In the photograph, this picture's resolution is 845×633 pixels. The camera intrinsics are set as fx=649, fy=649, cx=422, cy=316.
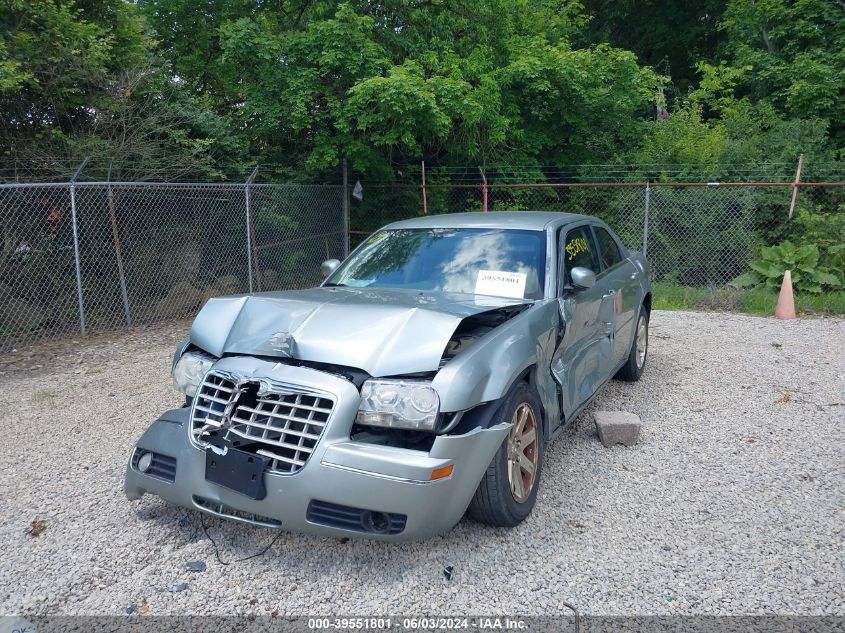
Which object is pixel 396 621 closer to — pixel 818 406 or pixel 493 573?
pixel 493 573

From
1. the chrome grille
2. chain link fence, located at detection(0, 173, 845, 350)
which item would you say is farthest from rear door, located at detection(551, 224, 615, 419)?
chain link fence, located at detection(0, 173, 845, 350)

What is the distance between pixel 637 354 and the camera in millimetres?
6230

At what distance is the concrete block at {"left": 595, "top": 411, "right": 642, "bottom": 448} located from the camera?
4633mm

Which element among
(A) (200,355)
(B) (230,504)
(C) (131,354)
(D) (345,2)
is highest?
(D) (345,2)

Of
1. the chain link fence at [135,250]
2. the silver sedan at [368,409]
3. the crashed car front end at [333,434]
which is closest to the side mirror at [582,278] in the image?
the silver sedan at [368,409]

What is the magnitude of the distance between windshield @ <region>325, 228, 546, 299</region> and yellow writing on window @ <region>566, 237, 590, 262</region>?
30 cm

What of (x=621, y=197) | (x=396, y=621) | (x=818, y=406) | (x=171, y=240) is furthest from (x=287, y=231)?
(x=396, y=621)

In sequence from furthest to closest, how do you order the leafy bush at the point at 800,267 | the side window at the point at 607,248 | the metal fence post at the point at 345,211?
the metal fence post at the point at 345,211 < the leafy bush at the point at 800,267 < the side window at the point at 607,248

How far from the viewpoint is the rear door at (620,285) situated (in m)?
5.27

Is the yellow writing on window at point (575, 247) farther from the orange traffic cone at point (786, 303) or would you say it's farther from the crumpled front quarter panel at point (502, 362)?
the orange traffic cone at point (786, 303)

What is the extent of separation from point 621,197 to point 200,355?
1006 cm

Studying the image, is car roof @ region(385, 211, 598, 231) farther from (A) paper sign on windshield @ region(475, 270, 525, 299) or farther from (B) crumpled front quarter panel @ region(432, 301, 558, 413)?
(B) crumpled front quarter panel @ region(432, 301, 558, 413)

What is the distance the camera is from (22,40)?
8375 millimetres

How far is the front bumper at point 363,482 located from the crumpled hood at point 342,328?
0.18m
